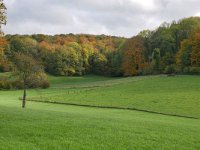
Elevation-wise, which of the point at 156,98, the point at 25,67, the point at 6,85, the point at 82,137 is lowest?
the point at 156,98

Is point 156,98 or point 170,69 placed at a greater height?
point 170,69

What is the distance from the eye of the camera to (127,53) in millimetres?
135125

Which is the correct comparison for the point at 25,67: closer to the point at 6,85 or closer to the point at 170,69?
the point at 6,85

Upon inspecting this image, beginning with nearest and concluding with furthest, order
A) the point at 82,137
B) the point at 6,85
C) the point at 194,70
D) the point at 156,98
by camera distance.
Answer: the point at 82,137 → the point at 156,98 → the point at 194,70 → the point at 6,85

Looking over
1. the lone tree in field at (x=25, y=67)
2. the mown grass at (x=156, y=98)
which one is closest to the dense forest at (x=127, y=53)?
the mown grass at (x=156, y=98)

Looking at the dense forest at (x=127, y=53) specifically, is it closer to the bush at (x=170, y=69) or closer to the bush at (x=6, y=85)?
the bush at (x=170, y=69)

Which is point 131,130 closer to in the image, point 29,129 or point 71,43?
point 29,129

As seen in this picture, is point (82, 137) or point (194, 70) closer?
point (82, 137)

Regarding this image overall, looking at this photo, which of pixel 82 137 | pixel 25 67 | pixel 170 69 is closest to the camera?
pixel 82 137

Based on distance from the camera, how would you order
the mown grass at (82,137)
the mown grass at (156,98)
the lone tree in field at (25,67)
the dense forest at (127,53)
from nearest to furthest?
the mown grass at (82,137), the mown grass at (156,98), the lone tree in field at (25,67), the dense forest at (127,53)

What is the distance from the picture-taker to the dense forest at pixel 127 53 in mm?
111125

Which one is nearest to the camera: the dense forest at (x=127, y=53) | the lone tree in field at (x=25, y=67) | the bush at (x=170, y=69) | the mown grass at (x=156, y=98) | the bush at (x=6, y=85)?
the mown grass at (x=156, y=98)

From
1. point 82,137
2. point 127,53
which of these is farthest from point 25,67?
point 127,53

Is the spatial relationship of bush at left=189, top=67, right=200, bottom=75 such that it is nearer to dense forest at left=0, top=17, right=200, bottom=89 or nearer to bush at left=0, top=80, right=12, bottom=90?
dense forest at left=0, top=17, right=200, bottom=89
